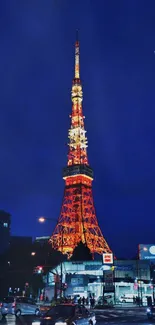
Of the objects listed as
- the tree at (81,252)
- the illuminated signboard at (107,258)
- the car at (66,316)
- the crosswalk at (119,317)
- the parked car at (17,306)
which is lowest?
the crosswalk at (119,317)

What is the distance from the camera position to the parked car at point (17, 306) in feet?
92.8

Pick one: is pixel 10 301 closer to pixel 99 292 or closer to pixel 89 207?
pixel 99 292

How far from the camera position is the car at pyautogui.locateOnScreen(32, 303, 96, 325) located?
13680 mm

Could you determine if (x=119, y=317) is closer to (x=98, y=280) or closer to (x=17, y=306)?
(x=17, y=306)

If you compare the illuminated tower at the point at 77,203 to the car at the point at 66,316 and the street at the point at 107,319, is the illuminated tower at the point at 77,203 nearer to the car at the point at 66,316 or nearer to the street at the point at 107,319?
the street at the point at 107,319

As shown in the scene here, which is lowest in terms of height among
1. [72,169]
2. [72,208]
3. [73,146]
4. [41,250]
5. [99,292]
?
[99,292]

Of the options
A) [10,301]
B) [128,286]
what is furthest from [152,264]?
[10,301]

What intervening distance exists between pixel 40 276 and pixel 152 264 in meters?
31.0

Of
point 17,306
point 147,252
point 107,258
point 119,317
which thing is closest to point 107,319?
point 119,317

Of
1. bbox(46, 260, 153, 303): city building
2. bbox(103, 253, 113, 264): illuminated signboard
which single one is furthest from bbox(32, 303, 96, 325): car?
bbox(46, 260, 153, 303): city building

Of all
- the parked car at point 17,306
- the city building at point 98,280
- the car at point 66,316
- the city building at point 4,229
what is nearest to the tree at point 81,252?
the city building at point 98,280

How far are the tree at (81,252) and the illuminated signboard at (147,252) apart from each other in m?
11.7

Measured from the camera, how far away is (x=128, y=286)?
77.4 metres

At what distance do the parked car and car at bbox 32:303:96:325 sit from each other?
1324 centimetres
